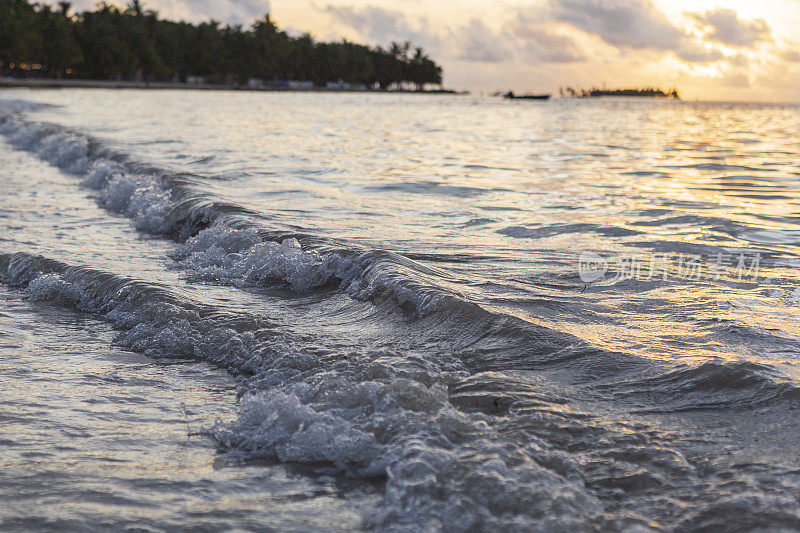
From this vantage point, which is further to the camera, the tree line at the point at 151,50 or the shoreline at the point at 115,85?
the tree line at the point at 151,50

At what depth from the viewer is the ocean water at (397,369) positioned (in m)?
2.70

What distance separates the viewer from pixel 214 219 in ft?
27.9

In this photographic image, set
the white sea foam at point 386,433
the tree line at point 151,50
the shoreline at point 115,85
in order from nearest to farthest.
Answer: the white sea foam at point 386,433
the shoreline at point 115,85
the tree line at point 151,50

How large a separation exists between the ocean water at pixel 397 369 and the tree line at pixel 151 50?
9369 centimetres

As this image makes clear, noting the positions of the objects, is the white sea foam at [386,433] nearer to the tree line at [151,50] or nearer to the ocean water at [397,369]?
the ocean water at [397,369]

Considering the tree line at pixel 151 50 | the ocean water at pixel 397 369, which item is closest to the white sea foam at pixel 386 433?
the ocean water at pixel 397 369

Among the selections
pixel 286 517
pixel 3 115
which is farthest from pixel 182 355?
pixel 3 115

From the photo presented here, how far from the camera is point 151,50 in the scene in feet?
369

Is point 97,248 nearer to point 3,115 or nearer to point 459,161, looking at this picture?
point 459,161

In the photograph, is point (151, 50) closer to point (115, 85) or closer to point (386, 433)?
point (115, 85)

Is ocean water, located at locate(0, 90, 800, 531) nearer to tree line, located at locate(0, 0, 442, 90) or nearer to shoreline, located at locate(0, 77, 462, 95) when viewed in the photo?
shoreline, located at locate(0, 77, 462, 95)

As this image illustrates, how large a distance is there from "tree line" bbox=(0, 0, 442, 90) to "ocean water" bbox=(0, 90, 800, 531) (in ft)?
307

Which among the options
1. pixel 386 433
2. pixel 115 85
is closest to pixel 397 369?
pixel 386 433

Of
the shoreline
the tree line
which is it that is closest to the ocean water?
the shoreline
